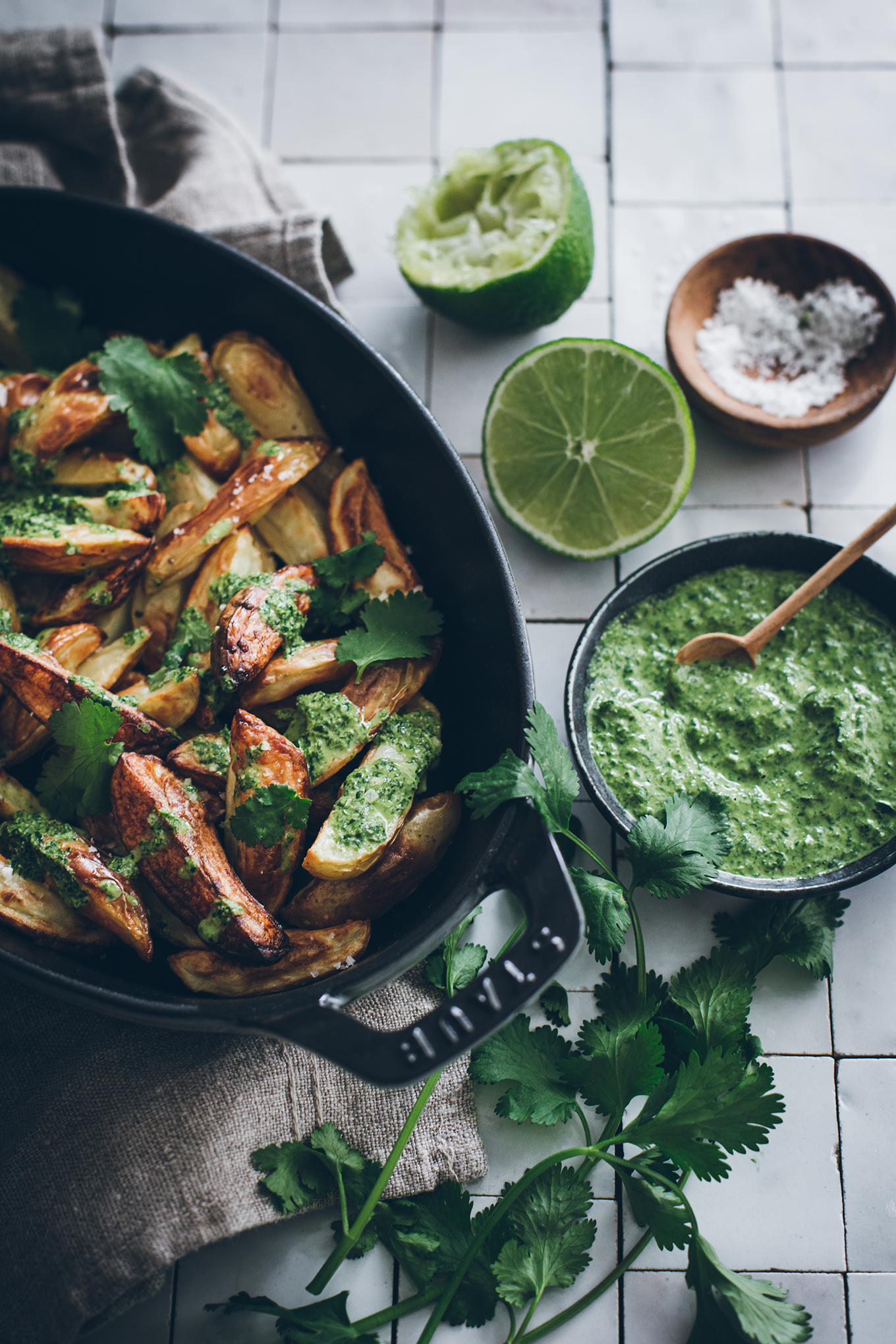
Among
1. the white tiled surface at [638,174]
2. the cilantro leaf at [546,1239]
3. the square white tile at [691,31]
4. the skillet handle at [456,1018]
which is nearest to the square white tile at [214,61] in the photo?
the white tiled surface at [638,174]

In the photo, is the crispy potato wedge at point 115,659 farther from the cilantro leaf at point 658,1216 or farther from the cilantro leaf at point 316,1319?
the cilantro leaf at point 658,1216

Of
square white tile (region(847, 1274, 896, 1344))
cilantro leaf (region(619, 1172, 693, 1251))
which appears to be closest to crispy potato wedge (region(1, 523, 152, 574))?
cilantro leaf (region(619, 1172, 693, 1251))

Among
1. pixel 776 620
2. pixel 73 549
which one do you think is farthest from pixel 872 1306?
pixel 73 549

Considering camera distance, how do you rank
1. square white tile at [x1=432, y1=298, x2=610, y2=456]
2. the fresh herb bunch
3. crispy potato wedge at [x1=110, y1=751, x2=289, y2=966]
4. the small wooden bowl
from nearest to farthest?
crispy potato wedge at [x1=110, y1=751, x2=289, y2=966], the fresh herb bunch, the small wooden bowl, square white tile at [x1=432, y1=298, x2=610, y2=456]

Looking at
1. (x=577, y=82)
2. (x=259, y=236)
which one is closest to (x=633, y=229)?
(x=577, y=82)

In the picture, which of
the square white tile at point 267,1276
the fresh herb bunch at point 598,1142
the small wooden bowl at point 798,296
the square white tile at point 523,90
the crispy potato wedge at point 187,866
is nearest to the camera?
the crispy potato wedge at point 187,866

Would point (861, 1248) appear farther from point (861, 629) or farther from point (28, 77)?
point (28, 77)

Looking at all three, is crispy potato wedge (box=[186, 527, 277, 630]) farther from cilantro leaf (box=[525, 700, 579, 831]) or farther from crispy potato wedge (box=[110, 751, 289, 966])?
cilantro leaf (box=[525, 700, 579, 831])
